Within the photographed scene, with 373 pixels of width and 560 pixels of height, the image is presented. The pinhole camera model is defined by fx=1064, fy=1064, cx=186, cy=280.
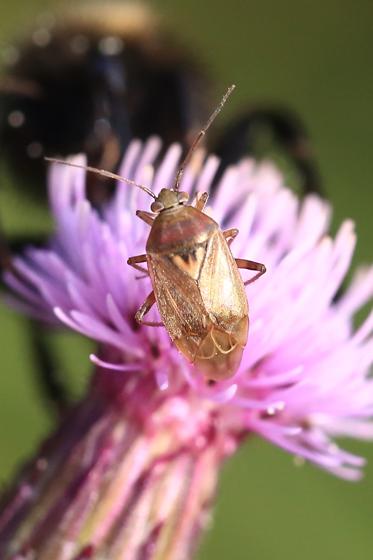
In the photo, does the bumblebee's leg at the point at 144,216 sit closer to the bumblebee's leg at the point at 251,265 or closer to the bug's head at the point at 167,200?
the bug's head at the point at 167,200

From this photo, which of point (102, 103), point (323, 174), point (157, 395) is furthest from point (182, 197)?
point (323, 174)

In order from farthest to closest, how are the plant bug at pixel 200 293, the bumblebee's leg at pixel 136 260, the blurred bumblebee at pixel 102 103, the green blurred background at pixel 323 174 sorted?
the green blurred background at pixel 323 174, the blurred bumblebee at pixel 102 103, the bumblebee's leg at pixel 136 260, the plant bug at pixel 200 293

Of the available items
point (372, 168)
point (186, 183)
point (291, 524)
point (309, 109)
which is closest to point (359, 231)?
point (372, 168)

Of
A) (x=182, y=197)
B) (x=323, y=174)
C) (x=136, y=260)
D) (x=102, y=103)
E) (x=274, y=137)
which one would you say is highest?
(x=323, y=174)

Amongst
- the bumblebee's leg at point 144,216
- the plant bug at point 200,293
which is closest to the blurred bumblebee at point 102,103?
the bumblebee's leg at point 144,216

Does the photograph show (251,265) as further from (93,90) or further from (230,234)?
A: (93,90)

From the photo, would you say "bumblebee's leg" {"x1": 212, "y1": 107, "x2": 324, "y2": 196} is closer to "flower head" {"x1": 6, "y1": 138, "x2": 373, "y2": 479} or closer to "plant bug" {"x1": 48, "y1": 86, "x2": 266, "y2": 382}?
"flower head" {"x1": 6, "y1": 138, "x2": 373, "y2": 479}

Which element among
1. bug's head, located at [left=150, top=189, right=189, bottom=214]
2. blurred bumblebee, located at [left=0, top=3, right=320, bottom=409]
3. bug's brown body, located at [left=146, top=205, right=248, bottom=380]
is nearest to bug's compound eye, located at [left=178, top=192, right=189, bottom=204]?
bug's head, located at [left=150, top=189, right=189, bottom=214]

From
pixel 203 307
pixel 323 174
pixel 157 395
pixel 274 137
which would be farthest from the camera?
pixel 323 174
